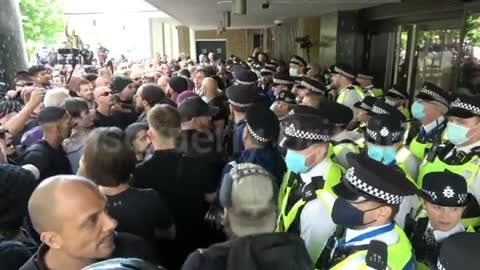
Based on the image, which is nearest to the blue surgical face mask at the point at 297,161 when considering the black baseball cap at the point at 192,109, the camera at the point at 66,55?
the black baseball cap at the point at 192,109

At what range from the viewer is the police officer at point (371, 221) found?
1.83 metres

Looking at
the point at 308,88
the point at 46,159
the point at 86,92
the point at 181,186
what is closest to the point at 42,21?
the point at 86,92

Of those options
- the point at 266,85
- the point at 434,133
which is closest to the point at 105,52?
the point at 266,85

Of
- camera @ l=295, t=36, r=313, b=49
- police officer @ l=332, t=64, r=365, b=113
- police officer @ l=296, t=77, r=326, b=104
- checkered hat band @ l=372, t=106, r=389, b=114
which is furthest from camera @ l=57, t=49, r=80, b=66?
checkered hat band @ l=372, t=106, r=389, b=114

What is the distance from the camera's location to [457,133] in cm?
338

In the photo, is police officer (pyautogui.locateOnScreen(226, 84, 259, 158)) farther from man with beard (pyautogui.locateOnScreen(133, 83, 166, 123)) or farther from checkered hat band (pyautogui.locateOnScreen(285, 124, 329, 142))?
checkered hat band (pyautogui.locateOnScreen(285, 124, 329, 142))

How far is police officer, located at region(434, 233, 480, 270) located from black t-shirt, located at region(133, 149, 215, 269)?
61.4 inches

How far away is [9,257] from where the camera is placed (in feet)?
5.68

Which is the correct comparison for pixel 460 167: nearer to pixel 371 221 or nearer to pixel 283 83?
pixel 371 221

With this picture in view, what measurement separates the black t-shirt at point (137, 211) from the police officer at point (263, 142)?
3.62 feet

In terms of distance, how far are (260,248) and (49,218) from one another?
80 cm

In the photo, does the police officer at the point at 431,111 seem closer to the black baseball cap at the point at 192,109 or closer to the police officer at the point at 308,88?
the police officer at the point at 308,88

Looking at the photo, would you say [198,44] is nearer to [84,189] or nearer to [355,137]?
[355,137]

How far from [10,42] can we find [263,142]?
4341 mm
